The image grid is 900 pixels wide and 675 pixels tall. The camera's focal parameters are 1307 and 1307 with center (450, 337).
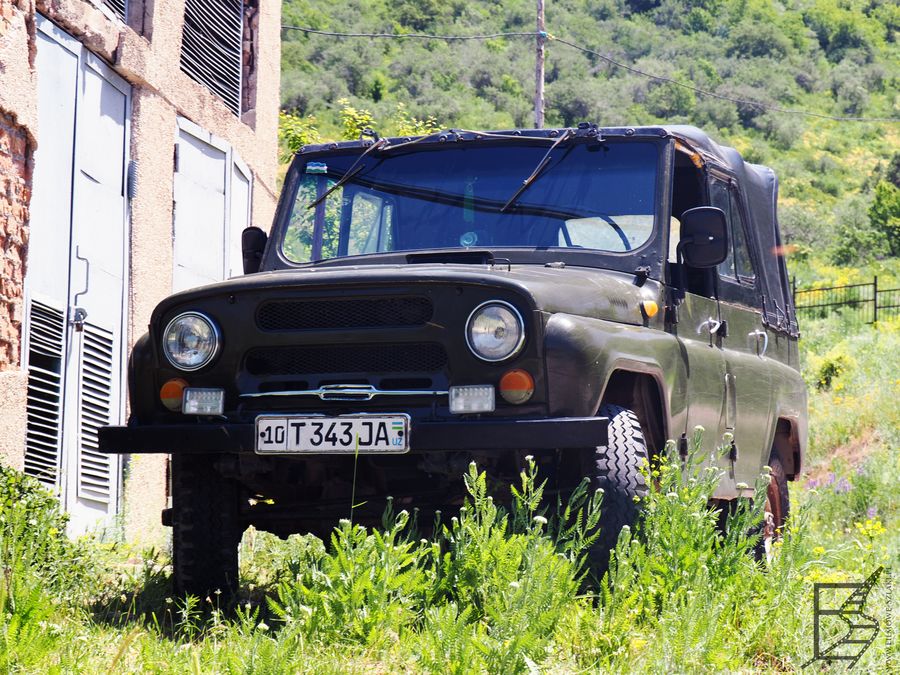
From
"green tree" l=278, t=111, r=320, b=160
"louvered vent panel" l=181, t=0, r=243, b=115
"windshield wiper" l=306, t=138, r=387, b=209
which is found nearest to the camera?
"windshield wiper" l=306, t=138, r=387, b=209

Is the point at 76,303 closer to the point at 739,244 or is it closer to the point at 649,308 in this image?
the point at 739,244

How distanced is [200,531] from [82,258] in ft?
12.4

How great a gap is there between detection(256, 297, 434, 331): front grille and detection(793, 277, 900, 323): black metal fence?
2192cm

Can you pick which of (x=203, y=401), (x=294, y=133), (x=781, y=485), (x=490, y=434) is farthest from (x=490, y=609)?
(x=294, y=133)

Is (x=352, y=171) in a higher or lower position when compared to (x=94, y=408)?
higher

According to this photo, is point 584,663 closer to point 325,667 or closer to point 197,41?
point 325,667

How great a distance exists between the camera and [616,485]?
4832 mm

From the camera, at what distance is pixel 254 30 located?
40.7 feet

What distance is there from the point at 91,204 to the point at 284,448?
4.54m

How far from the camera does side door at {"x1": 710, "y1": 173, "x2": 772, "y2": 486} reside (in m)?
6.63

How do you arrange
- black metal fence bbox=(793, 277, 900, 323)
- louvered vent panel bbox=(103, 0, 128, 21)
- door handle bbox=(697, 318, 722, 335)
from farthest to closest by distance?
black metal fence bbox=(793, 277, 900, 323)
louvered vent panel bbox=(103, 0, 128, 21)
door handle bbox=(697, 318, 722, 335)

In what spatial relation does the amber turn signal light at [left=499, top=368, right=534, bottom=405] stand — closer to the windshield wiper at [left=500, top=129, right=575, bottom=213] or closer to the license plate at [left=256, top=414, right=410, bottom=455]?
the license plate at [left=256, top=414, right=410, bottom=455]

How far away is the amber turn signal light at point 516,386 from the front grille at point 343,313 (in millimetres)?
383

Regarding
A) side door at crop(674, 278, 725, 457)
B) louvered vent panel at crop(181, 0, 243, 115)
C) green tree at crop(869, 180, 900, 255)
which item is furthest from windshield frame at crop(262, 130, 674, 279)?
green tree at crop(869, 180, 900, 255)
